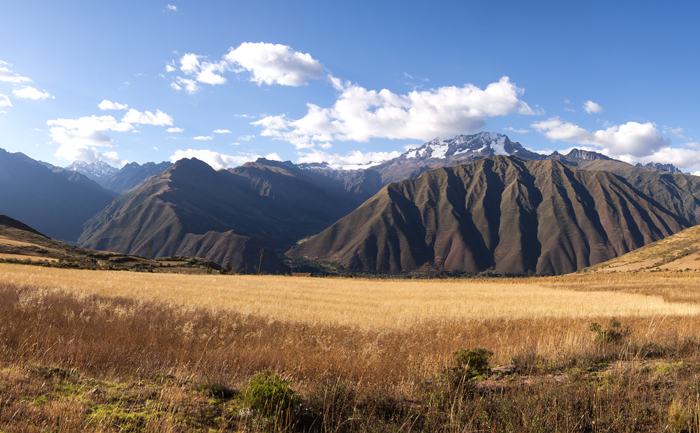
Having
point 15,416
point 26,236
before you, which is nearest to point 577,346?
point 15,416

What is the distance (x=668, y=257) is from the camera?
95438 millimetres

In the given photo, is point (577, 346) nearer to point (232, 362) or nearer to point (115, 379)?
point (232, 362)

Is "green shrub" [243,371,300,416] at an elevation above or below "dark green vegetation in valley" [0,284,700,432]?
above

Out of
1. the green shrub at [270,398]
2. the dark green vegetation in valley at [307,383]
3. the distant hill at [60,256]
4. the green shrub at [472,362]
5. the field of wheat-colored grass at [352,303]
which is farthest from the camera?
the distant hill at [60,256]

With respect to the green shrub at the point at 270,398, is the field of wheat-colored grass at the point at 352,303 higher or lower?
lower

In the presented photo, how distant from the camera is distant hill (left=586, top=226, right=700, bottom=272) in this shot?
84938 millimetres

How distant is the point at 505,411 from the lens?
237 inches

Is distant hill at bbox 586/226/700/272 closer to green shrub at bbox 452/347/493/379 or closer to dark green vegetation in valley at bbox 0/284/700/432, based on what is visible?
dark green vegetation in valley at bbox 0/284/700/432

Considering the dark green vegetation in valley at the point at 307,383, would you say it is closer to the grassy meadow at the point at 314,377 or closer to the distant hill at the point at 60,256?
the grassy meadow at the point at 314,377

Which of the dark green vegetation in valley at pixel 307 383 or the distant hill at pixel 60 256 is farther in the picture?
the distant hill at pixel 60 256

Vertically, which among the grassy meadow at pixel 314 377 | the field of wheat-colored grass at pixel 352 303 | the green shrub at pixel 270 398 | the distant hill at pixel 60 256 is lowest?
the distant hill at pixel 60 256

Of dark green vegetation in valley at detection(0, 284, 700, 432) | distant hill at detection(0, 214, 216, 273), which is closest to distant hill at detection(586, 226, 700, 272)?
dark green vegetation in valley at detection(0, 284, 700, 432)

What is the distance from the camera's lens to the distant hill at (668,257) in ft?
279

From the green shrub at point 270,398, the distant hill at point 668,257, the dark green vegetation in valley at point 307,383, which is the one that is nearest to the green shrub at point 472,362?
the dark green vegetation in valley at point 307,383
